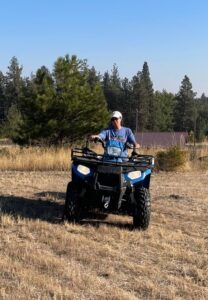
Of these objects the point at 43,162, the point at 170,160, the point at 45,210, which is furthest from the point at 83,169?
the point at 43,162

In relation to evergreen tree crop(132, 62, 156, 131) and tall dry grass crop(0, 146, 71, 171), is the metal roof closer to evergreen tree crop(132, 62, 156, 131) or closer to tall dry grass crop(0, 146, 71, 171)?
tall dry grass crop(0, 146, 71, 171)

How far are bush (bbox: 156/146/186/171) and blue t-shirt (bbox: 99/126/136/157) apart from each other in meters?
6.77

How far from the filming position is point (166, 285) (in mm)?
5051

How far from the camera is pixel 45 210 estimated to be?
878 cm

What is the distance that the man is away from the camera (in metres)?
8.16

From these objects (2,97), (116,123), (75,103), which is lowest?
(116,123)

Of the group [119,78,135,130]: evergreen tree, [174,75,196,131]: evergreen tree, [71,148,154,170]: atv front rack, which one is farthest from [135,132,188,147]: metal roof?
→ [174,75,196,131]: evergreen tree

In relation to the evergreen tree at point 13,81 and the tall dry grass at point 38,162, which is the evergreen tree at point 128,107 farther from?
the tall dry grass at point 38,162

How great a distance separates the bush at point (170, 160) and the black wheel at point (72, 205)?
7.62m

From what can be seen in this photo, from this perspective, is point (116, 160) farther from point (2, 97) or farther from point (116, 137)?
point (2, 97)

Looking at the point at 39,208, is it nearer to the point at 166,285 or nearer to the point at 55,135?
the point at 166,285

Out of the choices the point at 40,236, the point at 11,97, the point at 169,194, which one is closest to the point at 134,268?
the point at 40,236

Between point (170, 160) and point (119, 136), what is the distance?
6.92 meters

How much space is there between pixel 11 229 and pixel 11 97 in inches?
3377
